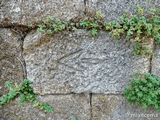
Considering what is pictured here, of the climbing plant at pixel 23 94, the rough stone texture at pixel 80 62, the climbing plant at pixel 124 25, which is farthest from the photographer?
the climbing plant at pixel 23 94

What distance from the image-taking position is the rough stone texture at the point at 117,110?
6.32 feet

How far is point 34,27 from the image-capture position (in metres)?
1.73

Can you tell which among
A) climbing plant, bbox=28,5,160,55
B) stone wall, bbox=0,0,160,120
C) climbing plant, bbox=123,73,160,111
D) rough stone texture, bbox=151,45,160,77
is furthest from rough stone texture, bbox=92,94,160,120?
climbing plant, bbox=28,5,160,55

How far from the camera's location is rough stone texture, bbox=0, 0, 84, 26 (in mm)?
1666

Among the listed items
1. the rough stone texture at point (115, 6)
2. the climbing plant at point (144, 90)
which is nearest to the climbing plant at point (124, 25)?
the rough stone texture at point (115, 6)

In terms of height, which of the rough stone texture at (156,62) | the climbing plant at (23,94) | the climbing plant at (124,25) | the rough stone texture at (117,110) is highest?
the climbing plant at (124,25)

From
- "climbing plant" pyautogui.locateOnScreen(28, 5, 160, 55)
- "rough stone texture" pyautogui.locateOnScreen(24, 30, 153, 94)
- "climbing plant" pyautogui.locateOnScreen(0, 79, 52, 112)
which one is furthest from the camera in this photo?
"climbing plant" pyautogui.locateOnScreen(0, 79, 52, 112)

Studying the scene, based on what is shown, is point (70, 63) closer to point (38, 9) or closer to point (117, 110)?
point (38, 9)

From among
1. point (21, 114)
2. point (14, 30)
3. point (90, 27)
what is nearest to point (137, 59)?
point (90, 27)

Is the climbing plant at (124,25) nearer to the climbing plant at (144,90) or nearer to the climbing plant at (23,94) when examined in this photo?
the climbing plant at (144,90)

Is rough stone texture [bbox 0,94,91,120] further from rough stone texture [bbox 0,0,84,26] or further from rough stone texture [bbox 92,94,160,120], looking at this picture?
rough stone texture [bbox 0,0,84,26]

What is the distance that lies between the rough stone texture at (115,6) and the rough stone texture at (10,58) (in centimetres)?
69

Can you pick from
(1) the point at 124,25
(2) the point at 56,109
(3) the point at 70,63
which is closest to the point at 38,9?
(3) the point at 70,63

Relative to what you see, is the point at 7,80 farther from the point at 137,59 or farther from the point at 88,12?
the point at 137,59
